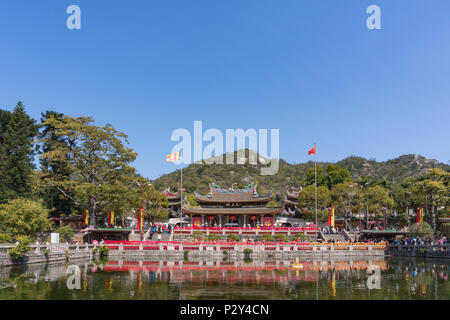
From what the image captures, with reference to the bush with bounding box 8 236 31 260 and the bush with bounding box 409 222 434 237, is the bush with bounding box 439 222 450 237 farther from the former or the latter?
the bush with bounding box 8 236 31 260

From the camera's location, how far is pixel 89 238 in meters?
42.1

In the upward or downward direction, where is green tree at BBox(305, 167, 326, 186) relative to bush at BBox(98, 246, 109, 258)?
upward

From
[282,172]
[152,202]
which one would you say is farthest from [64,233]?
[282,172]

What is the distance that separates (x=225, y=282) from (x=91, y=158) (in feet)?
93.5

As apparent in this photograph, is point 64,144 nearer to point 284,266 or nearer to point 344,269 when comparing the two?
point 284,266

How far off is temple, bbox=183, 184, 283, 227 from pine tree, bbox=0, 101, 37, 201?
20.1 m

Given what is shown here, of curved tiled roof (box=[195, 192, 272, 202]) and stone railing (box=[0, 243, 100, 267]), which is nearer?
stone railing (box=[0, 243, 100, 267])

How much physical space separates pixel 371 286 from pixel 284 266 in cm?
1011

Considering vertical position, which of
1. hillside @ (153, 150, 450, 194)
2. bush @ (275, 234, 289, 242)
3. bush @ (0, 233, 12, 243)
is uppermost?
hillside @ (153, 150, 450, 194)

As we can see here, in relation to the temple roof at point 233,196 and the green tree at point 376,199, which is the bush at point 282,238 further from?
the green tree at point 376,199

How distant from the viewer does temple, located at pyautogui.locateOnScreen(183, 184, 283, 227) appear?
52.4 metres

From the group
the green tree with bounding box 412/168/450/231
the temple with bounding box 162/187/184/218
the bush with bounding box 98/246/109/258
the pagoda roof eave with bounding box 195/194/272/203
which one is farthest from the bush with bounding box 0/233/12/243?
the green tree with bounding box 412/168/450/231

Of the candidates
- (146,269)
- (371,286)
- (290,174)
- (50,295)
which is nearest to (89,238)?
(146,269)

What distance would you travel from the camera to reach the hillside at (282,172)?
11238cm
